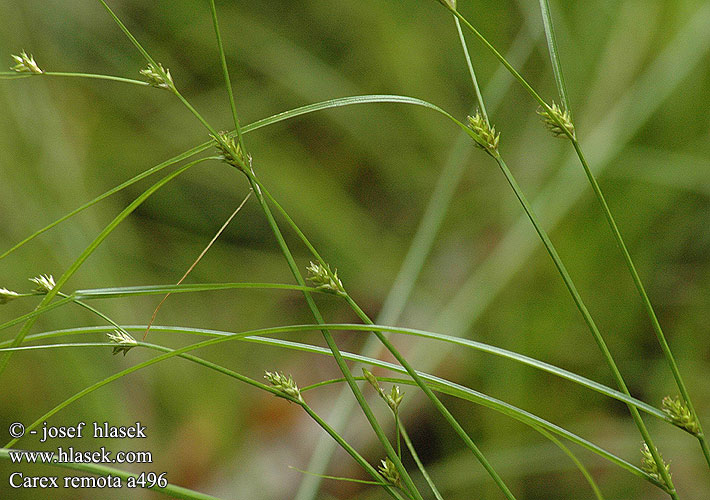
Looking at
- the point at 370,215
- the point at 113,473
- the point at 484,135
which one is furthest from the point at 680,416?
the point at 370,215

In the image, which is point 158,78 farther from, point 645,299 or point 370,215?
point 370,215

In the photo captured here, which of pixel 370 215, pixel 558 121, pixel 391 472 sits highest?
pixel 370 215

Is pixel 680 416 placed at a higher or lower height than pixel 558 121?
lower

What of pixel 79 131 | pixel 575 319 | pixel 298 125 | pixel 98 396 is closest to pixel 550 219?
pixel 575 319

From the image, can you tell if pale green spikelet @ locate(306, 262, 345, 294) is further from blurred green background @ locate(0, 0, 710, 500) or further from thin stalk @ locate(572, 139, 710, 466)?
blurred green background @ locate(0, 0, 710, 500)

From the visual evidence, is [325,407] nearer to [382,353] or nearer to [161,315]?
[382,353]

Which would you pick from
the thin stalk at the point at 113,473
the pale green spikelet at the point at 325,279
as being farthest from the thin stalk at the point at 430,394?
the thin stalk at the point at 113,473

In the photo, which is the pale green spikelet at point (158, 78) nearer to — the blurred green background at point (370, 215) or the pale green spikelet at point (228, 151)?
the pale green spikelet at point (228, 151)

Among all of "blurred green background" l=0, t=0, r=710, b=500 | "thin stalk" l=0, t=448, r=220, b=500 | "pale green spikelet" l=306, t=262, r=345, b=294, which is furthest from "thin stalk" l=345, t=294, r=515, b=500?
"blurred green background" l=0, t=0, r=710, b=500

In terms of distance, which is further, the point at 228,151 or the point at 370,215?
the point at 370,215
